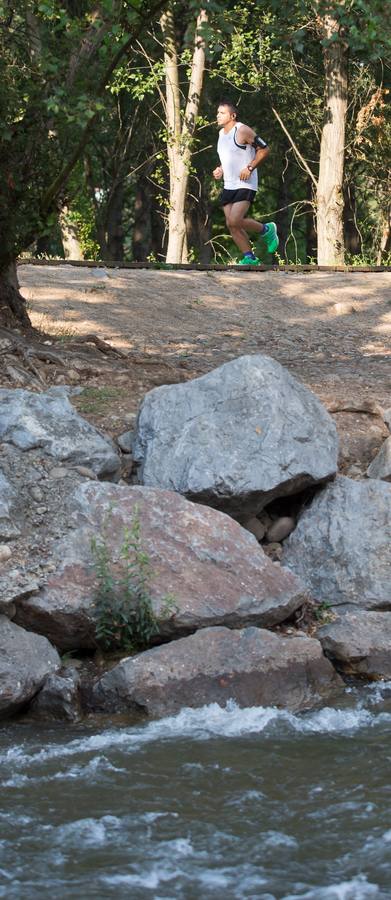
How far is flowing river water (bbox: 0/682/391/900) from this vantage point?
387 centimetres

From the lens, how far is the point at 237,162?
12.5 m

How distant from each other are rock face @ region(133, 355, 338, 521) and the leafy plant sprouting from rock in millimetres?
927

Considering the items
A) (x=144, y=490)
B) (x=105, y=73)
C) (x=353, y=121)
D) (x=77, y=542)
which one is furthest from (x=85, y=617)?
(x=353, y=121)

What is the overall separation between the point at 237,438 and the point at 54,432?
3.74 ft

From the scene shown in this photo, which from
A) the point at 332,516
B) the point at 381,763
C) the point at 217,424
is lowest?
the point at 381,763

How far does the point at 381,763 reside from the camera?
16.0 feet

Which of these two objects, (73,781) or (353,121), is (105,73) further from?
(353,121)

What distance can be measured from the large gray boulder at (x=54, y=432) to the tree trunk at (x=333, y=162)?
36.5 ft

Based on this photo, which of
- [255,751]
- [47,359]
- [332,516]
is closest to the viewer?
[255,751]

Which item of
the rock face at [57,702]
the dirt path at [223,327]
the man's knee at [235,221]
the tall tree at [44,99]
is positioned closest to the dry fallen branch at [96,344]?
the dirt path at [223,327]

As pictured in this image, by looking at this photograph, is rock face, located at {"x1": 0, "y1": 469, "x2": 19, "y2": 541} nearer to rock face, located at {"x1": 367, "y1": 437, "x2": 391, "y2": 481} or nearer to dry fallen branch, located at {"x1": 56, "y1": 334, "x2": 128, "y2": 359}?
rock face, located at {"x1": 367, "y1": 437, "x2": 391, "y2": 481}

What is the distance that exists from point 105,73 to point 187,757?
5804mm

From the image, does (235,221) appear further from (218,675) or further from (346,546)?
(218,675)

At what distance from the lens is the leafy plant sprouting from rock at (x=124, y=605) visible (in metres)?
5.86
